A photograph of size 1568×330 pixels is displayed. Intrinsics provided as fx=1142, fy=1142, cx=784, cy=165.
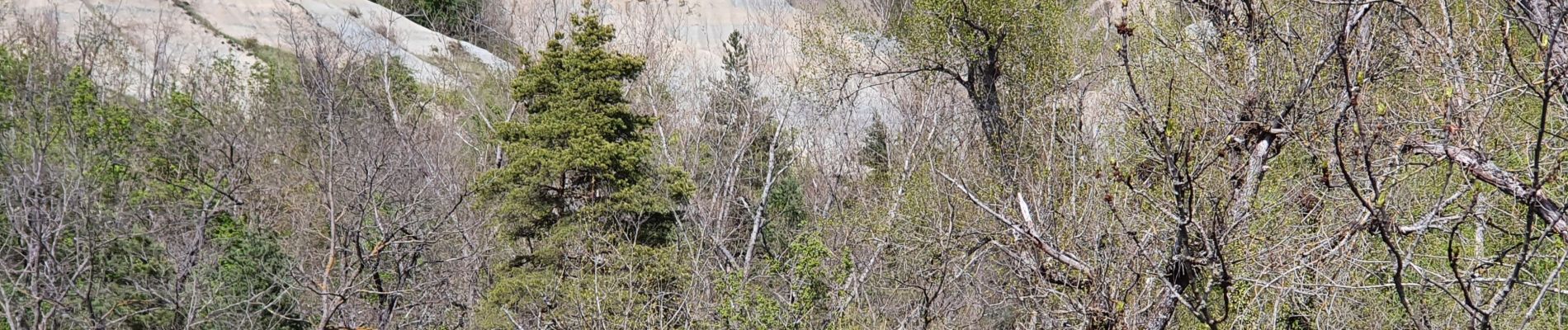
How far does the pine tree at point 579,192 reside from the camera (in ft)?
46.7

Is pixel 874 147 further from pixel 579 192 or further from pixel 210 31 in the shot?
pixel 210 31

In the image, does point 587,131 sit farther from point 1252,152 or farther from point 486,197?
point 1252,152

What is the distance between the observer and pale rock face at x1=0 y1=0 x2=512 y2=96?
3022 centimetres

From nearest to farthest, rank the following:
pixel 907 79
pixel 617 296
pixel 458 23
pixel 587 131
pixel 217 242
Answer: pixel 617 296
pixel 587 131
pixel 217 242
pixel 907 79
pixel 458 23

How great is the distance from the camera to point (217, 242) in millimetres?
16438

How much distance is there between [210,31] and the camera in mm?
34562

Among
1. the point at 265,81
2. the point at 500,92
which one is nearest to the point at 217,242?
the point at 500,92

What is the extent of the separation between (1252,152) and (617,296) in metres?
7.95

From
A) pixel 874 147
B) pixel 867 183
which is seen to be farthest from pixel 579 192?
pixel 874 147

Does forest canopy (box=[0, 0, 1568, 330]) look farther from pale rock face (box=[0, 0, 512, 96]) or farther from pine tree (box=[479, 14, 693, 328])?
pale rock face (box=[0, 0, 512, 96])

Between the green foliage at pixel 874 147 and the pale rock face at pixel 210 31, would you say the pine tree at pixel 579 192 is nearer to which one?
the green foliage at pixel 874 147

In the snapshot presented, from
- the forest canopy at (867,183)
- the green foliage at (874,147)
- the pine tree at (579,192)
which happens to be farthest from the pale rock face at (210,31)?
the pine tree at (579,192)

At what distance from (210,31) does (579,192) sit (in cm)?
2476

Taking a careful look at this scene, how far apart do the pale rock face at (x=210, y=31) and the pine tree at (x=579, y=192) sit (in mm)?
14711
